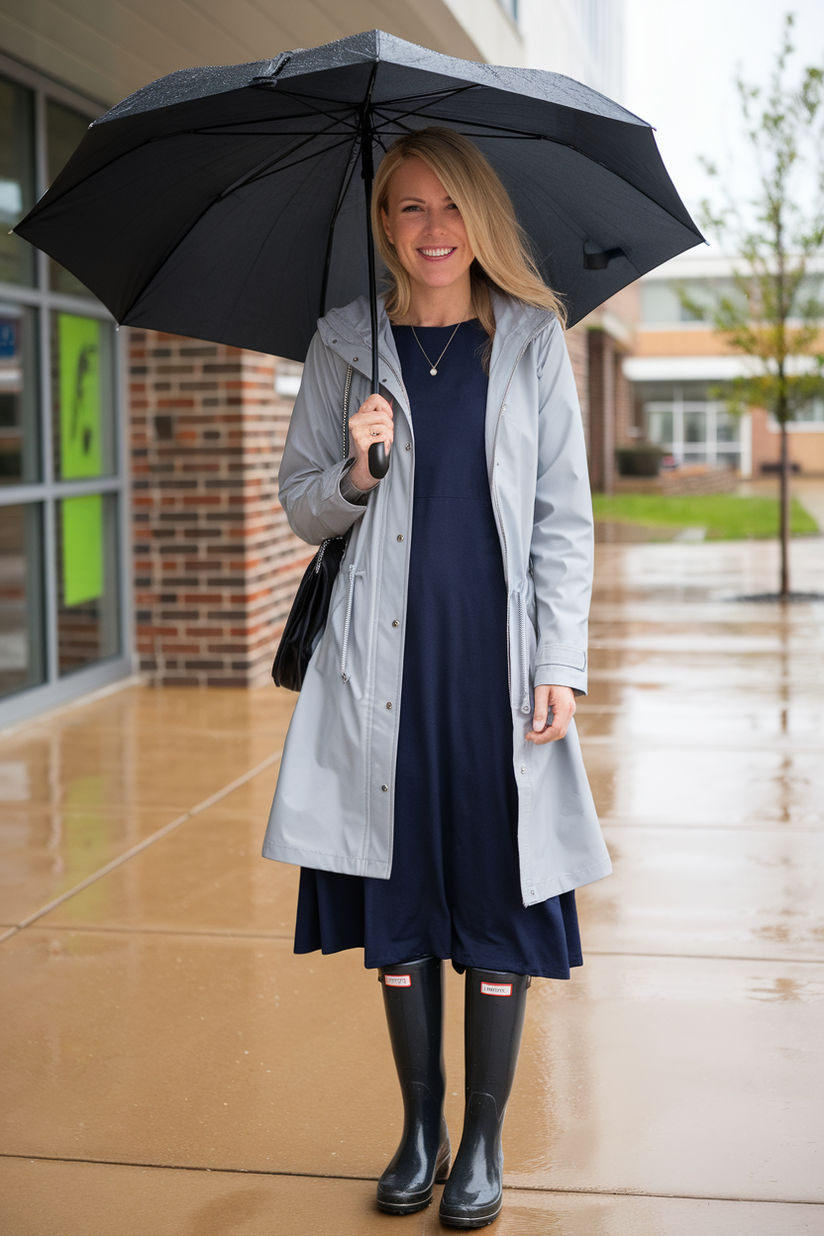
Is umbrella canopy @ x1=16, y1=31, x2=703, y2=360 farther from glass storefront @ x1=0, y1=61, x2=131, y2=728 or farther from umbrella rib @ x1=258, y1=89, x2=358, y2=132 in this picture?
glass storefront @ x1=0, y1=61, x2=131, y2=728

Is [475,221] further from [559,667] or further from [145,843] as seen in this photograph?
[145,843]

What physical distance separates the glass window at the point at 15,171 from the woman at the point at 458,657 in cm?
504

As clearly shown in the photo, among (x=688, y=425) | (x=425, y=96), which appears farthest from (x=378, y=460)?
(x=688, y=425)

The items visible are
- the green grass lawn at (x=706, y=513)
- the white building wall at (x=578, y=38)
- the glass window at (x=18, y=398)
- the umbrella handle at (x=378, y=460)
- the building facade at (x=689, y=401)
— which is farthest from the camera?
the building facade at (x=689, y=401)

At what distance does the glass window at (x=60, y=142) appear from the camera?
762 centimetres

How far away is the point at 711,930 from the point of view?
4363 millimetres

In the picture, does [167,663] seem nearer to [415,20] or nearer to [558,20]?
[415,20]

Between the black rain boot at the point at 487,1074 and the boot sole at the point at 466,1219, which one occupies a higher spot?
the black rain boot at the point at 487,1074

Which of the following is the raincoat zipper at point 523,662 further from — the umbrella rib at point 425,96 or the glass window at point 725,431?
the glass window at point 725,431

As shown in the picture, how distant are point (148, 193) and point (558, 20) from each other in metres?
12.5

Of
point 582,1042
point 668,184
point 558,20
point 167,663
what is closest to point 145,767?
point 167,663

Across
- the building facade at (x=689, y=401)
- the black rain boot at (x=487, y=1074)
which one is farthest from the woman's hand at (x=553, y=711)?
the building facade at (x=689, y=401)

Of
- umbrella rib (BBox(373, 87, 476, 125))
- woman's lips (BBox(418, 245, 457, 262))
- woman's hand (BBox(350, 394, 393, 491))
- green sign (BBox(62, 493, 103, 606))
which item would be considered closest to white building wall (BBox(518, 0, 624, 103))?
umbrella rib (BBox(373, 87, 476, 125))

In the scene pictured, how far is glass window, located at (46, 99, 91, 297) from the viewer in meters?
7.62
